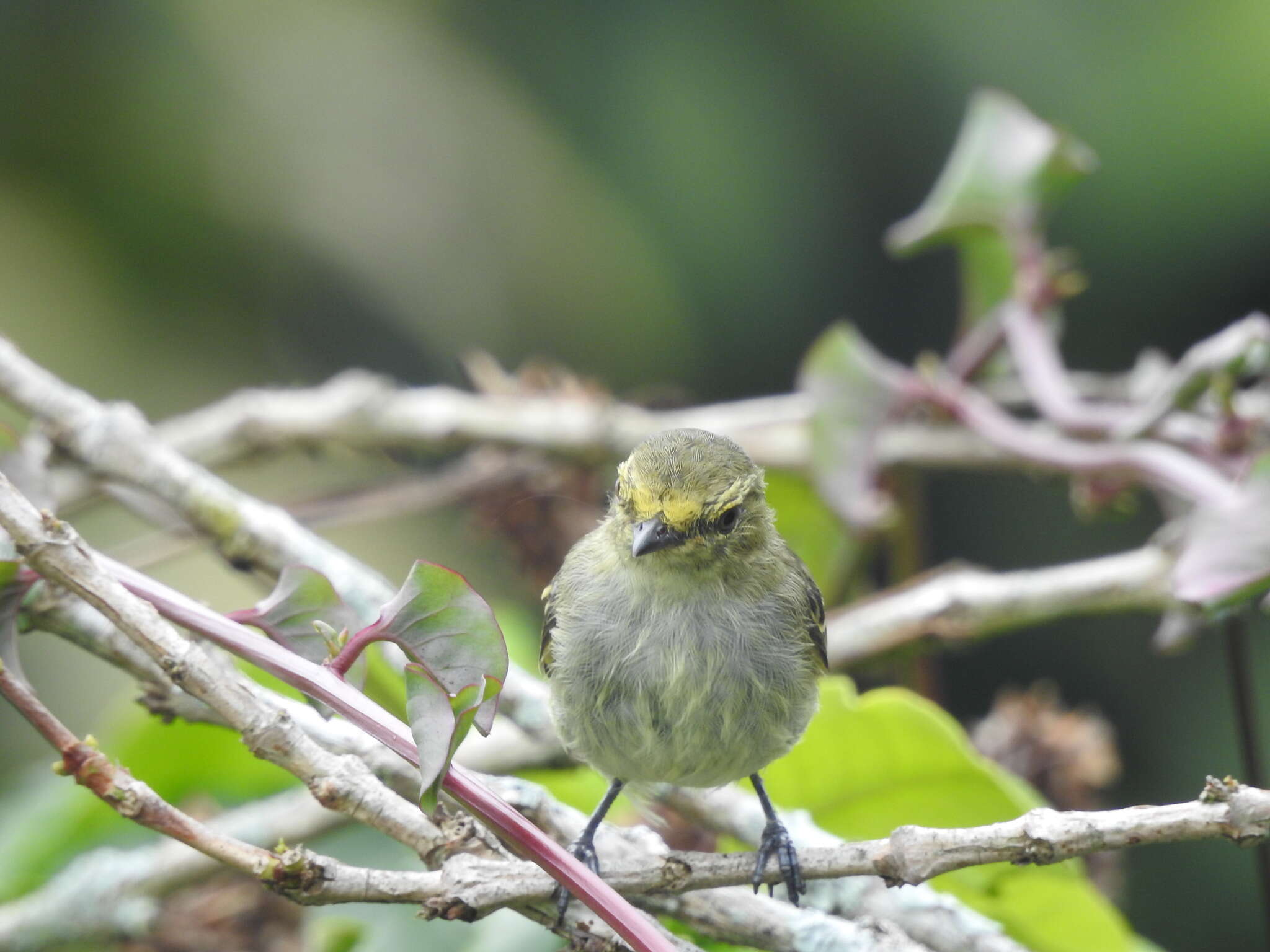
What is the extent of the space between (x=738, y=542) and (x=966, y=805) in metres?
0.61

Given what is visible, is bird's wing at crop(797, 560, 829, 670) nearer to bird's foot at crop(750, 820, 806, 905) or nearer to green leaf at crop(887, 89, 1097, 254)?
bird's foot at crop(750, 820, 806, 905)

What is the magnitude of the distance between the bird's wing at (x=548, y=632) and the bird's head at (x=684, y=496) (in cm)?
20

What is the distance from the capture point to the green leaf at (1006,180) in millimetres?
3229

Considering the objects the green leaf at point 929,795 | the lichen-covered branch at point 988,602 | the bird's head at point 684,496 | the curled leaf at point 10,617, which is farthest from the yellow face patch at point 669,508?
the curled leaf at point 10,617

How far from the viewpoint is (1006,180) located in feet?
10.7

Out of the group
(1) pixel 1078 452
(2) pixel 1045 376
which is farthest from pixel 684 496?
(2) pixel 1045 376

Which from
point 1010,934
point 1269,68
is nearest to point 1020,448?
point 1010,934

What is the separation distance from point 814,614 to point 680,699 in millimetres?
430

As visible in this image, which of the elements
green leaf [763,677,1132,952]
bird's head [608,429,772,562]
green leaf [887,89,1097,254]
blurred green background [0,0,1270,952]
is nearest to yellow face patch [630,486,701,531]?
bird's head [608,429,772,562]

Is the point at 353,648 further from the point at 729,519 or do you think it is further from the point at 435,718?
the point at 729,519

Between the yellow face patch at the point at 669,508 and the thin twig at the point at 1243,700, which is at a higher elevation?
the thin twig at the point at 1243,700

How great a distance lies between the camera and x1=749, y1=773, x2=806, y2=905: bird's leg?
5.29 feet

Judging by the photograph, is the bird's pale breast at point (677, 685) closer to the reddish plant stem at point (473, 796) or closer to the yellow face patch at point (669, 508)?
the yellow face patch at point (669, 508)

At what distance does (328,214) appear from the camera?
5949mm
